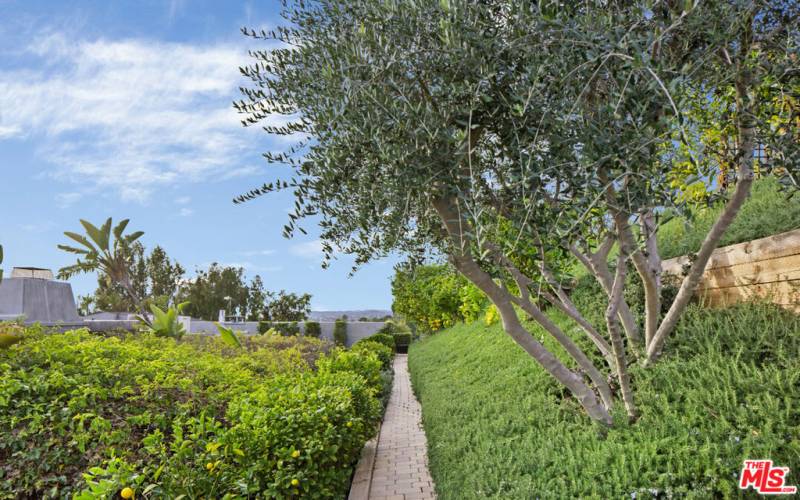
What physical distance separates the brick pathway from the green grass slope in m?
0.34

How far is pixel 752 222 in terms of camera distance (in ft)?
19.6

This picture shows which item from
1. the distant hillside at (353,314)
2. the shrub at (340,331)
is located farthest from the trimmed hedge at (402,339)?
the distant hillside at (353,314)

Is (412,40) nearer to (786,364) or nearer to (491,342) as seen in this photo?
(786,364)

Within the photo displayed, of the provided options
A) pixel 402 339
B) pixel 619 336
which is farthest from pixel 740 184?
pixel 402 339

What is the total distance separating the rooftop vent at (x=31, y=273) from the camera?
655 inches

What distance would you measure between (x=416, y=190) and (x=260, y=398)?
10.1 ft

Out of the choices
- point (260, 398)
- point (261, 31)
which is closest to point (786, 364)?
point (260, 398)

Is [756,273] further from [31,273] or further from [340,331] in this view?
[340,331]

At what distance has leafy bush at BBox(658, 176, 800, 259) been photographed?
18.4 ft

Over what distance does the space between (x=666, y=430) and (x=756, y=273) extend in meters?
2.72

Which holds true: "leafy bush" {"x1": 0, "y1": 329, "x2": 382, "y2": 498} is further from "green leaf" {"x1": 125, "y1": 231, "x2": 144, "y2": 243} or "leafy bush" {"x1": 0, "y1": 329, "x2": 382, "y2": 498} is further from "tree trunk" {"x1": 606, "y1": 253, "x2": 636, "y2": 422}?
"green leaf" {"x1": 125, "y1": 231, "x2": 144, "y2": 243}

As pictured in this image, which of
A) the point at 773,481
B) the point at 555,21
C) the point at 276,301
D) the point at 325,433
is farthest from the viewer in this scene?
the point at 276,301

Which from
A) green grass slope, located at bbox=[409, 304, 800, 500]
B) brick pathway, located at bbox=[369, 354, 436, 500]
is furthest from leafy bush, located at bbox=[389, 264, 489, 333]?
green grass slope, located at bbox=[409, 304, 800, 500]

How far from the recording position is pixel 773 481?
3.10 meters
